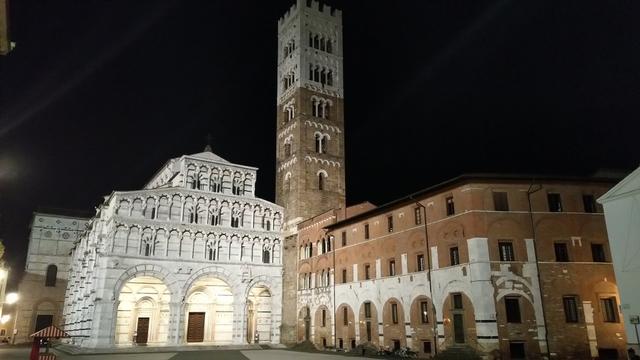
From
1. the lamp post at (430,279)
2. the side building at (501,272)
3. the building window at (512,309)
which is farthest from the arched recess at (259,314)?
the building window at (512,309)

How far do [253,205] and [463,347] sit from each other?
2696 centimetres

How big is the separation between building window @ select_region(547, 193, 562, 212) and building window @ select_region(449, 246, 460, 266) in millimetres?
6282

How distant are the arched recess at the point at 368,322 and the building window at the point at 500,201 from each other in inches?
483

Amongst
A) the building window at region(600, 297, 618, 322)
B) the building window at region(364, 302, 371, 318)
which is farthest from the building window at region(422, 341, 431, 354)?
the building window at region(600, 297, 618, 322)

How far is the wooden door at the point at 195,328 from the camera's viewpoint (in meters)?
43.6

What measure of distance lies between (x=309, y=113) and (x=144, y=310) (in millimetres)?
27718

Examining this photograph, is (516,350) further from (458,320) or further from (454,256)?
(454,256)

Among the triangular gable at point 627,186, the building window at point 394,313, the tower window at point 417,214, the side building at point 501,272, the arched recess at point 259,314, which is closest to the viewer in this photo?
the triangular gable at point 627,186

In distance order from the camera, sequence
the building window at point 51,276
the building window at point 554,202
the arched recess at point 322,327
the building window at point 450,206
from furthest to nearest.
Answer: the building window at point 51,276
the arched recess at point 322,327
the building window at point 450,206
the building window at point 554,202

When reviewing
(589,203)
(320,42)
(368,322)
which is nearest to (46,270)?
(320,42)

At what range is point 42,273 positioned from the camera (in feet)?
201

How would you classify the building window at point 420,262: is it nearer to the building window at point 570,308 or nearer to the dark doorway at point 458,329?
the dark doorway at point 458,329

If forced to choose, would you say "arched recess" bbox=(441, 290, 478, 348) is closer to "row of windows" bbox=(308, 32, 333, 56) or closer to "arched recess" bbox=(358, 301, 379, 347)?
"arched recess" bbox=(358, 301, 379, 347)

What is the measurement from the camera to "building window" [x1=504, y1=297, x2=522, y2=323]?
26016 mm
